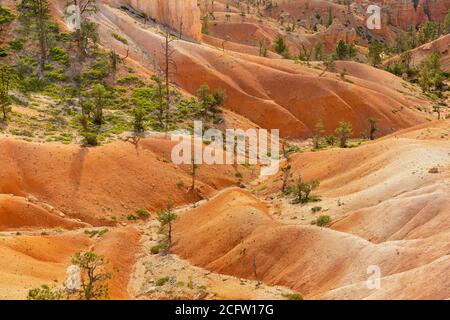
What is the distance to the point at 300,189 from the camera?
37.2 m

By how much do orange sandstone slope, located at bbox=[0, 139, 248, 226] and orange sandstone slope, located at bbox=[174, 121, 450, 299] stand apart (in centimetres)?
594

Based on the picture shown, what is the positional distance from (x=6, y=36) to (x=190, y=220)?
3818 cm

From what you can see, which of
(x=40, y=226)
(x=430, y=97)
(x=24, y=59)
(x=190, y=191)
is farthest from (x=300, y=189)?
(x=430, y=97)

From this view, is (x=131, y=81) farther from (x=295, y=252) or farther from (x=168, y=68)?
(x=295, y=252)

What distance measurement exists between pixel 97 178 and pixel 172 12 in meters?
46.1

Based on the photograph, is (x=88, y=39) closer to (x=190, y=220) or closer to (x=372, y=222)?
(x=190, y=220)

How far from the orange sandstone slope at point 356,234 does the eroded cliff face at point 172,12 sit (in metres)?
47.2

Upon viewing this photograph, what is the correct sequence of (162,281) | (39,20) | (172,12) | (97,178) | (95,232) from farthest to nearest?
(172,12) → (39,20) → (97,178) → (95,232) → (162,281)

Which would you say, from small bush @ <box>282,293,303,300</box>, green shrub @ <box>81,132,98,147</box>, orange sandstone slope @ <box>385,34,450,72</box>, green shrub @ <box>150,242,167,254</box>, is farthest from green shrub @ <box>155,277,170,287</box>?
orange sandstone slope @ <box>385,34,450,72</box>

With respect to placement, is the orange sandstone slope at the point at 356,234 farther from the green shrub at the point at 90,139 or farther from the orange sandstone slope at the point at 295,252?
the green shrub at the point at 90,139

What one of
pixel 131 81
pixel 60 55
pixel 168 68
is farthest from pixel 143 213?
pixel 168 68

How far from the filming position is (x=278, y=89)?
70.0 metres

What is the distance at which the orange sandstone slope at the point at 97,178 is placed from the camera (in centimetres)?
3772

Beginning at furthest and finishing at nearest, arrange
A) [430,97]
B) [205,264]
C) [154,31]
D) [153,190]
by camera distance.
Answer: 1. [430,97]
2. [154,31]
3. [153,190]
4. [205,264]
